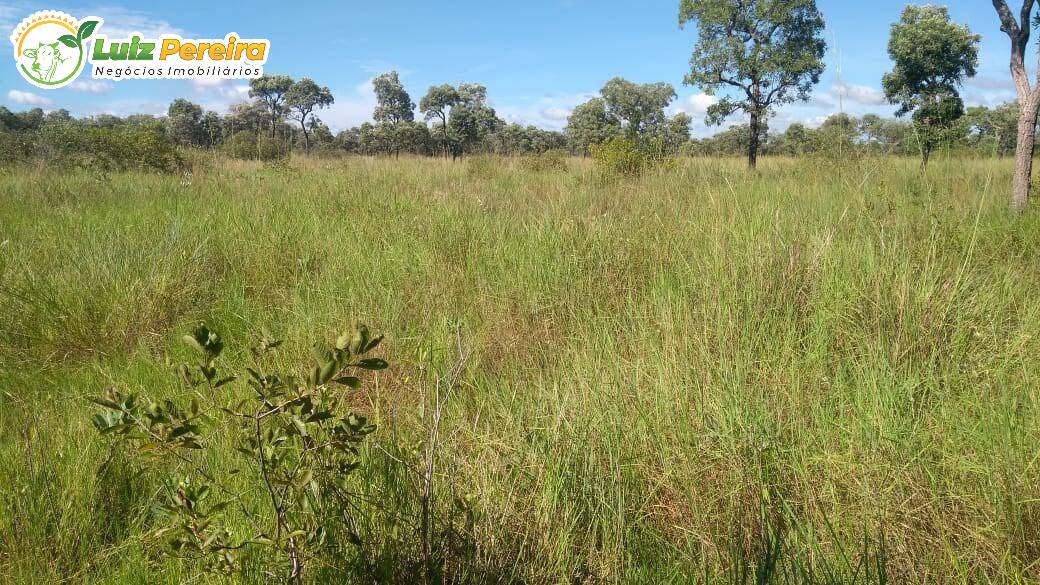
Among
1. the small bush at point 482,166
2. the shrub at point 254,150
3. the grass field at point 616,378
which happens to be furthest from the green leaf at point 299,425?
the shrub at point 254,150

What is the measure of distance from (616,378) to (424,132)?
4610 cm

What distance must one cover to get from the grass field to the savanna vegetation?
0.6 inches

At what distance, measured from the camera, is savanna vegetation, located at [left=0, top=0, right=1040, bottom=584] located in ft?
4.72

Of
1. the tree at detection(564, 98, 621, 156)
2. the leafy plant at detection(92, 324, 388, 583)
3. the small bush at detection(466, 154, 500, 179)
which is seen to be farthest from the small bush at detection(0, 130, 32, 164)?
the tree at detection(564, 98, 621, 156)

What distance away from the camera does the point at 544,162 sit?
A: 1042 centimetres

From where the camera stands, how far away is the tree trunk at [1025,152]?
15.0 ft

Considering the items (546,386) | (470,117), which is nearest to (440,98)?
(470,117)

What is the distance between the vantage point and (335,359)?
1.06 m

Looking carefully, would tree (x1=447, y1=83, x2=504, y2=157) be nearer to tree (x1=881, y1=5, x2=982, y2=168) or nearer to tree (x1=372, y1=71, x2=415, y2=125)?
tree (x1=372, y1=71, x2=415, y2=125)

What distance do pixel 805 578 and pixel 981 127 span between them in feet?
14.7

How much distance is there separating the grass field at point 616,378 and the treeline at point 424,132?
1.53 ft

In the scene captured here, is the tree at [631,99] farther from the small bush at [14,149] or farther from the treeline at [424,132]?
the small bush at [14,149]

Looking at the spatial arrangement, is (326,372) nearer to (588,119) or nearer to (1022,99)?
(1022,99)

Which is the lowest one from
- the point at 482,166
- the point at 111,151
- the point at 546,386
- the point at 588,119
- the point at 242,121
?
the point at 546,386
